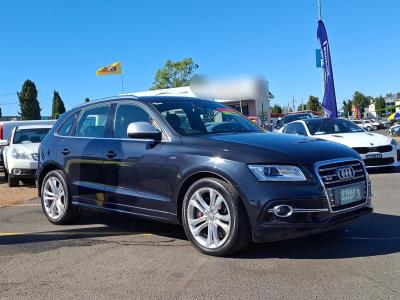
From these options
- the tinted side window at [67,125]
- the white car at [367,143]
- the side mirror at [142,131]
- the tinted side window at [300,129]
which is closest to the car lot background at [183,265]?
the side mirror at [142,131]

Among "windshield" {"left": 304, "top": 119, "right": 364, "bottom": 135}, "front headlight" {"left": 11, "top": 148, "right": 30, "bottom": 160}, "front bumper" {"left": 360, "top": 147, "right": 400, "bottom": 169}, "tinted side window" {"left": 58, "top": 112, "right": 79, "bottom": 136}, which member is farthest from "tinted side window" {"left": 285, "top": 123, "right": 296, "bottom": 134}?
"tinted side window" {"left": 58, "top": 112, "right": 79, "bottom": 136}

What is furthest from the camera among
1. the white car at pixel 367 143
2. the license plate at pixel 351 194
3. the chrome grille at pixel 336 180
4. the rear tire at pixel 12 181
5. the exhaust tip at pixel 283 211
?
the rear tire at pixel 12 181

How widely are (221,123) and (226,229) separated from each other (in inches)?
62.5

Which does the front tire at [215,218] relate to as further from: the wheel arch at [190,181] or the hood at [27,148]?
the hood at [27,148]

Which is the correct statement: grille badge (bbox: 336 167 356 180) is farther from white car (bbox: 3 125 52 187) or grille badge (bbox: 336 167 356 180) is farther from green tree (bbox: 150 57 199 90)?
green tree (bbox: 150 57 199 90)

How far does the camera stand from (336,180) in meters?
4.85

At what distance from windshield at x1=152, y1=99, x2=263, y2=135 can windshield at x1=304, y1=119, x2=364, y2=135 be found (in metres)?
6.62

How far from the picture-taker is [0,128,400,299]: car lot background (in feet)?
13.3

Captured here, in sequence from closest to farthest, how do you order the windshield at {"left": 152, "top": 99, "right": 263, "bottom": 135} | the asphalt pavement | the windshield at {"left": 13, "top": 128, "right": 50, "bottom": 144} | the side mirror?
1. the asphalt pavement
2. the side mirror
3. the windshield at {"left": 152, "top": 99, "right": 263, "bottom": 135}
4. the windshield at {"left": 13, "top": 128, "right": 50, "bottom": 144}

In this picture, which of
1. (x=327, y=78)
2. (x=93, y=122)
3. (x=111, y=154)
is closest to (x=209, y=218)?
(x=111, y=154)

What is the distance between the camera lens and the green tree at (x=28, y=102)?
66.2m

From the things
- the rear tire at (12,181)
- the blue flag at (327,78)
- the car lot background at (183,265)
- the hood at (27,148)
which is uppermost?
the blue flag at (327,78)

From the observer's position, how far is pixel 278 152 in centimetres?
480

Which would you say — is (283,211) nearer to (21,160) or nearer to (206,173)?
(206,173)
